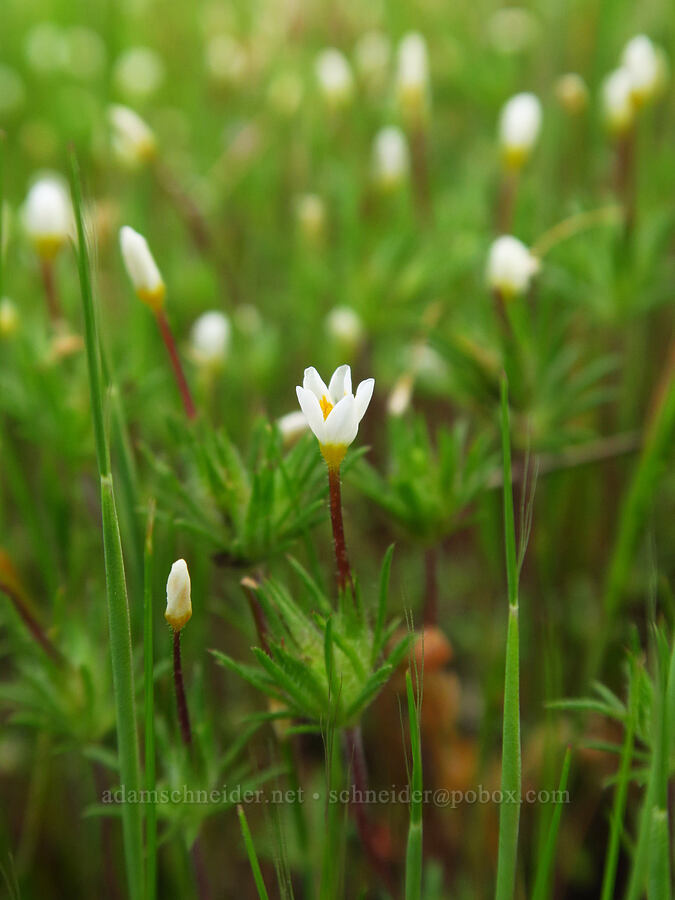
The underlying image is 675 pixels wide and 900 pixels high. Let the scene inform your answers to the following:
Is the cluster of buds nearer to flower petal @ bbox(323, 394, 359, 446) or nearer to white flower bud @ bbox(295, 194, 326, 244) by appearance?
white flower bud @ bbox(295, 194, 326, 244)

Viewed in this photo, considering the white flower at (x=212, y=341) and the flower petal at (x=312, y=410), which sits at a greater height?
the white flower at (x=212, y=341)

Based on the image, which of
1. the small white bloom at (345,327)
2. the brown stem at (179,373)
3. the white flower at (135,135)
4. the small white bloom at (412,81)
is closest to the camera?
the brown stem at (179,373)

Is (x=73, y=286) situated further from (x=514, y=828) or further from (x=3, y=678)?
(x=514, y=828)

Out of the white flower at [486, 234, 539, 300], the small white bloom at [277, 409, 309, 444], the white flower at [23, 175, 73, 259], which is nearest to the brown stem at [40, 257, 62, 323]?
the white flower at [23, 175, 73, 259]

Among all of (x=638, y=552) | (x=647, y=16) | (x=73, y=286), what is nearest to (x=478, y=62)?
(x=647, y=16)

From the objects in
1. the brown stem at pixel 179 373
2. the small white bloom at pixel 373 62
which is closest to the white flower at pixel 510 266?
the brown stem at pixel 179 373

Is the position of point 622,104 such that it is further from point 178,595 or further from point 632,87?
point 178,595

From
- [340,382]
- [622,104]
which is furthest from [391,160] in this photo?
[340,382]

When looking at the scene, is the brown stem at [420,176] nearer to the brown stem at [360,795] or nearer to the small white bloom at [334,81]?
the small white bloom at [334,81]
